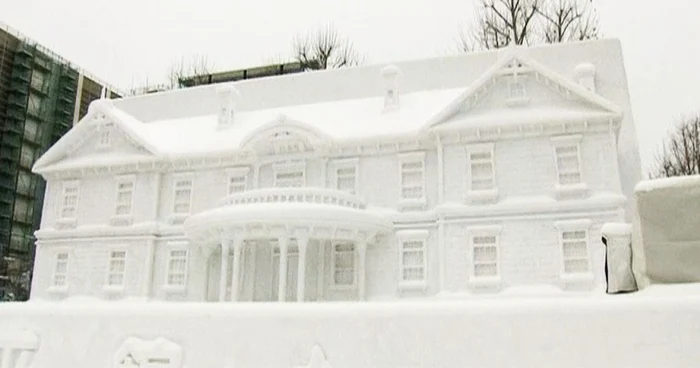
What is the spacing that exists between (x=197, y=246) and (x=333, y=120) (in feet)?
21.6

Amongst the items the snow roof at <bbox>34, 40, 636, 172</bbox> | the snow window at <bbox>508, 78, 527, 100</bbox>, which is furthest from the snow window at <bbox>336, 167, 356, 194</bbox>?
the snow window at <bbox>508, 78, 527, 100</bbox>

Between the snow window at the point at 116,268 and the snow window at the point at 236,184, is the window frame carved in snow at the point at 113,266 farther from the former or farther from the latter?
the snow window at the point at 236,184

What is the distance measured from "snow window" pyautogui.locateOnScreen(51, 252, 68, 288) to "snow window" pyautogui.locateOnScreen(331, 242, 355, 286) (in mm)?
10753

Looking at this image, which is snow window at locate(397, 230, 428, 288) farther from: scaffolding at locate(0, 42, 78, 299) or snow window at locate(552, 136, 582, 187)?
scaffolding at locate(0, 42, 78, 299)

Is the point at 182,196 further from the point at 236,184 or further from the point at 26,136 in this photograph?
the point at 26,136

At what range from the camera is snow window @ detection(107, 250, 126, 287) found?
2109 cm

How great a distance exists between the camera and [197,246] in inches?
794

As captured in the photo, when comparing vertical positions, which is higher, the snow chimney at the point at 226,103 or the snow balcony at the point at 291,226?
the snow chimney at the point at 226,103

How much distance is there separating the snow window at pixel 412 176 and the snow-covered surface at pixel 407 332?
12.8 meters

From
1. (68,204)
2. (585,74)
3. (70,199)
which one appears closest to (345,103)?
(585,74)

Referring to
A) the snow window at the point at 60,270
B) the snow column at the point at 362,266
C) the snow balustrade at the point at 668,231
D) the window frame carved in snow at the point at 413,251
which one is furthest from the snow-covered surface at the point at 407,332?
the snow window at the point at 60,270

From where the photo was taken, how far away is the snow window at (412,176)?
18688 mm

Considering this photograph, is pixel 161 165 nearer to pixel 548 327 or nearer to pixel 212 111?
pixel 212 111

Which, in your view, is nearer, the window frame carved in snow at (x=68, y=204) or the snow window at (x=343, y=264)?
the snow window at (x=343, y=264)
